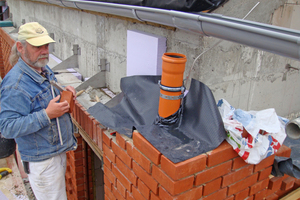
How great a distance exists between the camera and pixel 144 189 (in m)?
1.99

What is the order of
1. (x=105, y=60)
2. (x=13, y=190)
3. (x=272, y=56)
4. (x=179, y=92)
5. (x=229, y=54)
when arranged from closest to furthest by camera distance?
(x=179, y=92) → (x=229, y=54) → (x=272, y=56) → (x=105, y=60) → (x=13, y=190)

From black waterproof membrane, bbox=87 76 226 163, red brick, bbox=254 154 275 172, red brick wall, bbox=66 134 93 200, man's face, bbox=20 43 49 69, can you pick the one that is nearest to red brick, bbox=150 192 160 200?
black waterproof membrane, bbox=87 76 226 163

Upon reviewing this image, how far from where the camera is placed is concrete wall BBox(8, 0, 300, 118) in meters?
2.22

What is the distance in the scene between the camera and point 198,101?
1991 mm

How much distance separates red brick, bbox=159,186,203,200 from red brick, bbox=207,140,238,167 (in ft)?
0.65

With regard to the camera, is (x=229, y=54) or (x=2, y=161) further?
(x=2, y=161)

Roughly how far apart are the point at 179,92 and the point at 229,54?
2.17 ft

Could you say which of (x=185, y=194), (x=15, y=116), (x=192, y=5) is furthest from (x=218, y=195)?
(x=15, y=116)

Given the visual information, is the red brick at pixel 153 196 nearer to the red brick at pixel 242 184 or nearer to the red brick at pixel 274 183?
the red brick at pixel 242 184

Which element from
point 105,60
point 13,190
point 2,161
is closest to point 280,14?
point 105,60

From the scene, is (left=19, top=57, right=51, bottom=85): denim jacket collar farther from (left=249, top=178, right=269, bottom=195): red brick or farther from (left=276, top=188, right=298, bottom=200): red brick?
(left=276, top=188, right=298, bottom=200): red brick

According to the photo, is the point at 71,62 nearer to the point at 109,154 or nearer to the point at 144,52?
the point at 144,52

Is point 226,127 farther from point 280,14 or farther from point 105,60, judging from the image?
point 105,60

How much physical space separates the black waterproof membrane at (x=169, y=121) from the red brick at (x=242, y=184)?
0.46 metres
